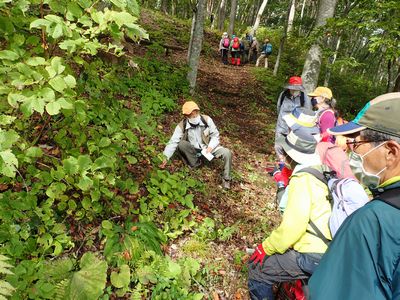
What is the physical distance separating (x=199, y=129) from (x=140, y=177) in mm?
1725

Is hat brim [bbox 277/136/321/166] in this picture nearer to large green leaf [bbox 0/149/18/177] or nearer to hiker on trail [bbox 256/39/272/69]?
large green leaf [bbox 0/149/18/177]

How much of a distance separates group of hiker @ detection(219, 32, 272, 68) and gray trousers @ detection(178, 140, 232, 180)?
13459 millimetres

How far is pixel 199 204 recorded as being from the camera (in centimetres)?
518

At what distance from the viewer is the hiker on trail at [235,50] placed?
18.5 metres

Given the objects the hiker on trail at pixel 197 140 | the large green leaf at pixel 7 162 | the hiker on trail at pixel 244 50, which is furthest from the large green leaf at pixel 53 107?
the hiker on trail at pixel 244 50

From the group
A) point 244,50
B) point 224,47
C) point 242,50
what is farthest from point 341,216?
point 244,50

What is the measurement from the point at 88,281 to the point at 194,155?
354 centimetres

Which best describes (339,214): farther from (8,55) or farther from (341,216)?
(8,55)

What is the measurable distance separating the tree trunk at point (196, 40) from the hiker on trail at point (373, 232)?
8.16 m

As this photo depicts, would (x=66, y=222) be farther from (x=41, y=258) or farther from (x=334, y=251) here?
(x=334, y=251)

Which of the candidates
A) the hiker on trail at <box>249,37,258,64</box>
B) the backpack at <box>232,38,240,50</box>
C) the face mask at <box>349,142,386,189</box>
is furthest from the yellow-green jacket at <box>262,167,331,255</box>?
the hiker on trail at <box>249,37,258,64</box>

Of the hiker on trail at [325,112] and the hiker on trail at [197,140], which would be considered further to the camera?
the hiker on trail at [197,140]

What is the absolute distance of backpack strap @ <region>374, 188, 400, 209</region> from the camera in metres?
1.32

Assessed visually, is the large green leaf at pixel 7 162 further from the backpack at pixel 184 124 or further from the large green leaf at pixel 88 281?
the backpack at pixel 184 124
